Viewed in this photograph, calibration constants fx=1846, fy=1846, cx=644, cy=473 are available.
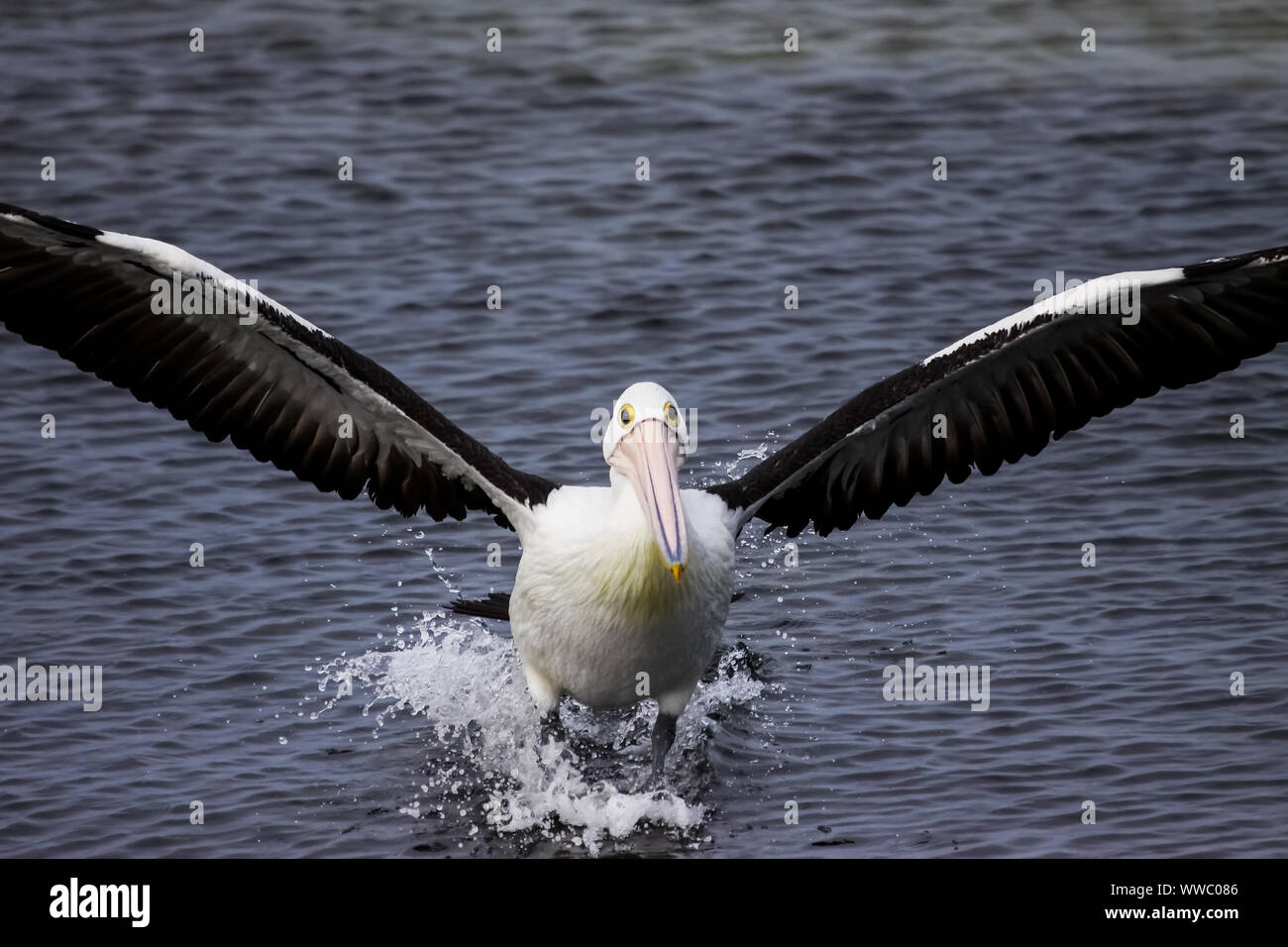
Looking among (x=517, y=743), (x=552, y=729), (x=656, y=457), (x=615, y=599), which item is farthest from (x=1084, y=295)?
(x=517, y=743)

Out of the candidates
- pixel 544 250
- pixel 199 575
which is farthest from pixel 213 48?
pixel 199 575

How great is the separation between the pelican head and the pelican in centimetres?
1

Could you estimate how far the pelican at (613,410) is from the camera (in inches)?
300

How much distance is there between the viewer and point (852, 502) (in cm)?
890

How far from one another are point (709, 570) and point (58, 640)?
12.4 feet

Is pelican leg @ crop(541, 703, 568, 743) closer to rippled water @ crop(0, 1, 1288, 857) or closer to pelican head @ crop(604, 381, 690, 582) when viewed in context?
rippled water @ crop(0, 1, 1288, 857)

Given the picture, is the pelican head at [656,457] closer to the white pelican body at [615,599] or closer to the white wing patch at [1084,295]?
the white pelican body at [615,599]

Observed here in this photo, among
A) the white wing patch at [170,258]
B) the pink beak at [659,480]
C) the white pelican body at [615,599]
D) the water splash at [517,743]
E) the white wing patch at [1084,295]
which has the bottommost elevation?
the water splash at [517,743]

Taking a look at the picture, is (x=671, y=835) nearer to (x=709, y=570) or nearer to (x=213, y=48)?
(x=709, y=570)

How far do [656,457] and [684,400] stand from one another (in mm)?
4885

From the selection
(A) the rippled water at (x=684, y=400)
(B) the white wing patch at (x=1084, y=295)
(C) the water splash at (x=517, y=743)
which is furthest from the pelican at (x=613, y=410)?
(A) the rippled water at (x=684, y=400)

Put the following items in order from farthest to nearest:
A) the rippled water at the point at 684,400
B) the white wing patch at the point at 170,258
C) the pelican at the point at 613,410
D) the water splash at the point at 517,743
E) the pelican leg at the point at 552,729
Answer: the pelican leg at the point at 552,729 → the rippled water at the point at 684,400 → the water splash at the point at 517,743 → the pelican at the point at 613,410 → the white wing patch at the point at 170,258

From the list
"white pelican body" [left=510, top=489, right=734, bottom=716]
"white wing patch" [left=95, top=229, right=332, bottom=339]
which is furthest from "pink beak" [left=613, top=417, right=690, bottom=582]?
"white wing patch" [left=95, top=229, right=332, bottom=339]

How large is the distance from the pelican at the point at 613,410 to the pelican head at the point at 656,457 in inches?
0.5
